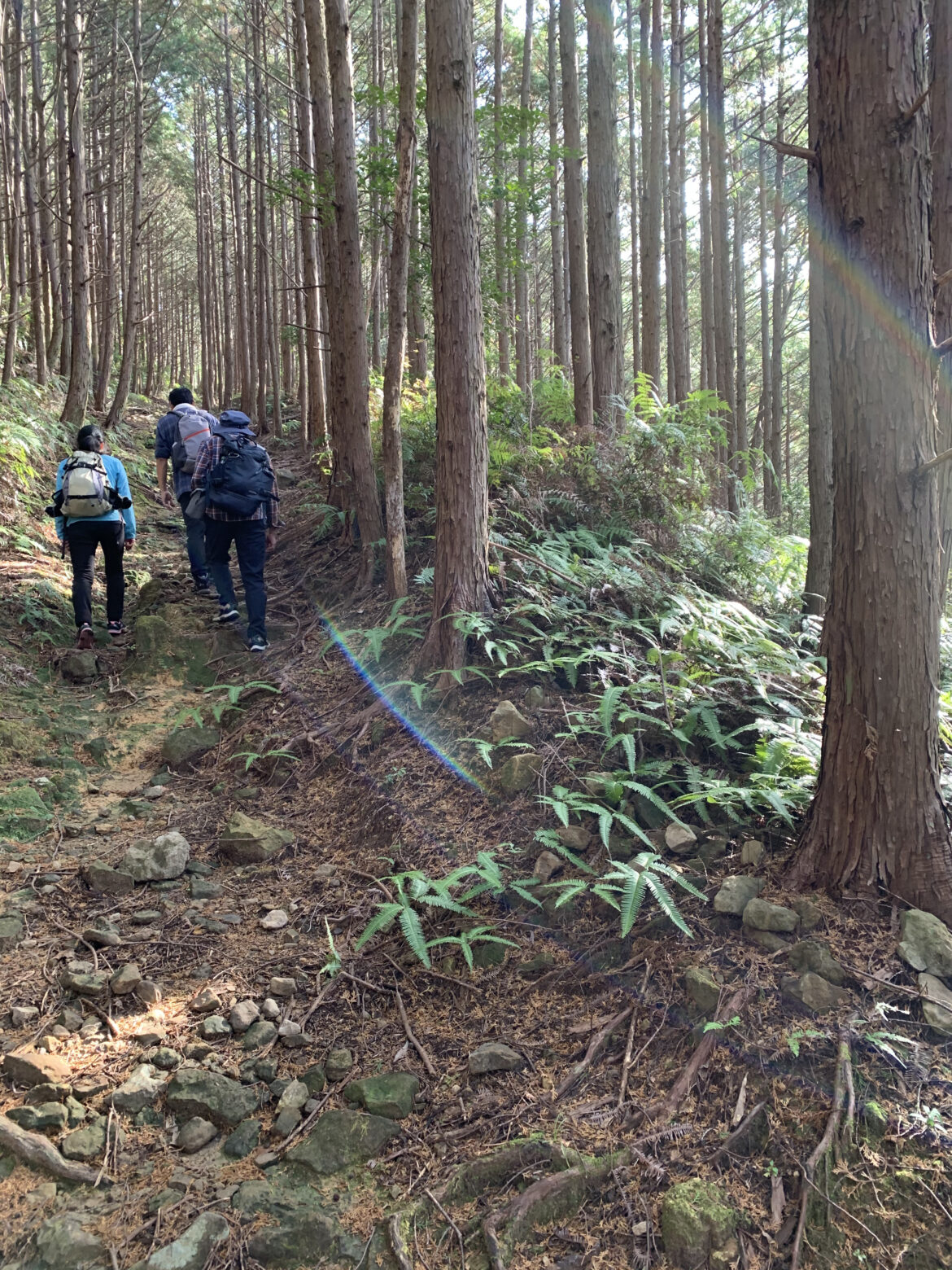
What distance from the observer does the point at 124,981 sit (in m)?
3.03

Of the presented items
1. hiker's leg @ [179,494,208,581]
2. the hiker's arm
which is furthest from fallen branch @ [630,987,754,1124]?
hiker's leg @ [179,494,208,581]

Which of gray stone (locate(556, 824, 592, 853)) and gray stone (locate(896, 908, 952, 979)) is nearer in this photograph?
gray stone (locate(896, 908, 952, 979))

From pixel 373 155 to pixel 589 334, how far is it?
3.50 meters

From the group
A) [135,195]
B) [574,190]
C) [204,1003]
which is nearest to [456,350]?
[204,1003]

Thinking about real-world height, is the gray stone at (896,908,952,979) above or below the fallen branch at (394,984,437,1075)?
above

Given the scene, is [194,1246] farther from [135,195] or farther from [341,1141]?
[135,195]

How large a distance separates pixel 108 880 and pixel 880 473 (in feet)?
12.7

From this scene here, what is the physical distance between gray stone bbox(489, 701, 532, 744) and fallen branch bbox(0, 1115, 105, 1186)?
8.33 feet

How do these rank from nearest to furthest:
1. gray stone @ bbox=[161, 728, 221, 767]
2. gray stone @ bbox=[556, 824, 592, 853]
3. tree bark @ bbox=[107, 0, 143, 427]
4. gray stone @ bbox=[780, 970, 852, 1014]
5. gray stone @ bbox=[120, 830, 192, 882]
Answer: gray stone @ bbox=[780, 970, 852, 1014] → gray stone @ bbox=[556, 824, 592, 853] → gray stone @ bbox=[120, 830, 192, 882] → gray stone @ bbox=[161, 728, 221, 767] → tree bark @ bbox=[107, 0, 143, 427]

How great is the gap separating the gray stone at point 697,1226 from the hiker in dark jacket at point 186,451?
6761mm

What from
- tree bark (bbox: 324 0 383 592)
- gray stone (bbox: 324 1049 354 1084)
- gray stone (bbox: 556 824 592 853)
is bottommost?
gray stone (bbox: 324 1049 354 1084)

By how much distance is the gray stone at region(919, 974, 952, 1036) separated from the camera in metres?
2.33

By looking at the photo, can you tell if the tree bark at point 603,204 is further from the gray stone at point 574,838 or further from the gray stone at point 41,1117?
the gray stone at point 41,1117

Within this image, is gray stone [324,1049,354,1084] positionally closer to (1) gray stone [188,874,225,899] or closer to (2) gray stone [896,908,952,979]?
(1) gray stone [188,874,225,899]
